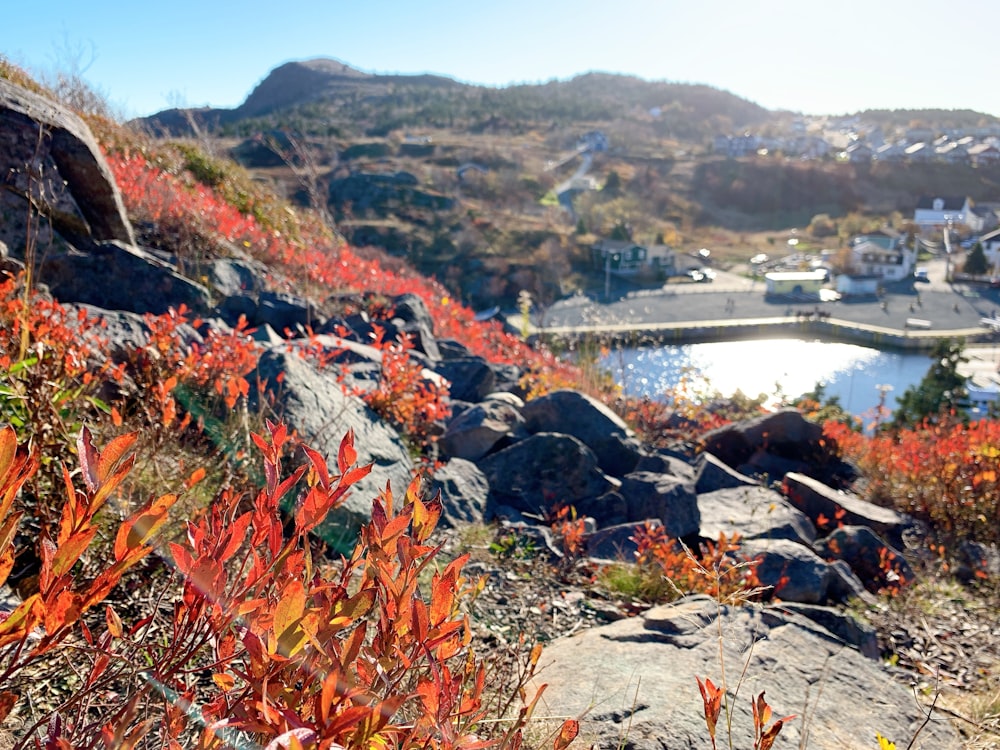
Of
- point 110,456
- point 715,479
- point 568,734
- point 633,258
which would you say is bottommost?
point 633,258

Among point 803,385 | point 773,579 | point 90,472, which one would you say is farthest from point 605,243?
point 90,472

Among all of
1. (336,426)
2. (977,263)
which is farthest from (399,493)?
(977,263)

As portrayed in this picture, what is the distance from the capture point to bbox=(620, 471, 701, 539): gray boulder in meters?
4.37

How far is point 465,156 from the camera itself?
59.4 meters

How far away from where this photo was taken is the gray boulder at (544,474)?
4547mm

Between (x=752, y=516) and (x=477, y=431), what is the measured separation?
199 centimetres

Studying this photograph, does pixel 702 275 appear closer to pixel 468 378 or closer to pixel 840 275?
pixel 840 275

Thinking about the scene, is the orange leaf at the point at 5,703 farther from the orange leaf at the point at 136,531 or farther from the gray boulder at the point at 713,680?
the gray boulder at the point at 713,680

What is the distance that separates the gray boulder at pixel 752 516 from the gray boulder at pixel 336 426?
206 centimetres

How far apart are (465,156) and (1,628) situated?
202 feet

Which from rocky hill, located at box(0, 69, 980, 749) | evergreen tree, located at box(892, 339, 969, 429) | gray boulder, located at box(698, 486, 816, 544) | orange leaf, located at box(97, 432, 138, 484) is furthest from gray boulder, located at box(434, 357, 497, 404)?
evergreen tree, located at box(892, 339, 969, 429)

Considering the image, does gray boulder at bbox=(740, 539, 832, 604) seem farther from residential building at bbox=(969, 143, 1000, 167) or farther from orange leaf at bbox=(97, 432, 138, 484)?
residential building at bbox=(969, 143, 1000, 167)

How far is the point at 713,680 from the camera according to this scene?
245cm

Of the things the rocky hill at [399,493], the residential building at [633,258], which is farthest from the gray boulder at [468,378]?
the residential building at [633,258]
